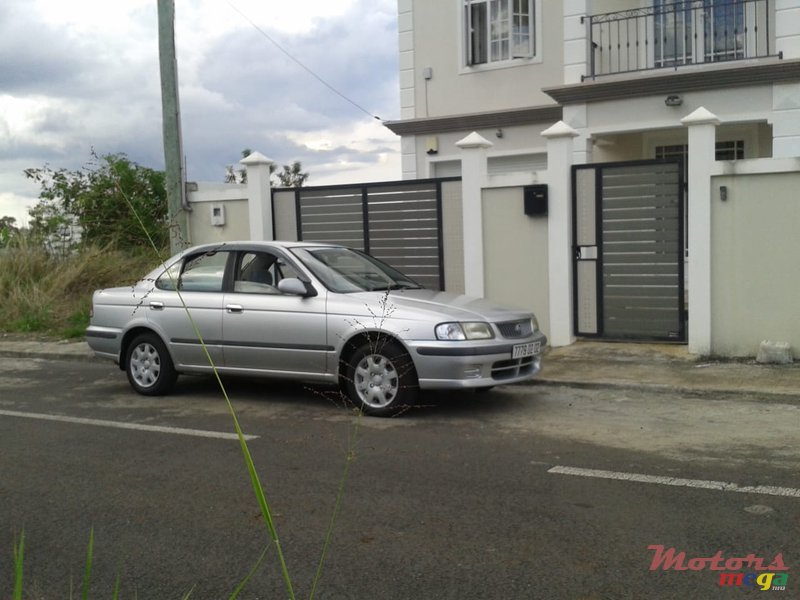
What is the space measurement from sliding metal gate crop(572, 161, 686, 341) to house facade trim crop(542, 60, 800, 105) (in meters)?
3.67

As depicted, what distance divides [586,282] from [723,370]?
91.5 inches

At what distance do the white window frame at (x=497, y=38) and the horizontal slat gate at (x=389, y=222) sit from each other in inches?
205

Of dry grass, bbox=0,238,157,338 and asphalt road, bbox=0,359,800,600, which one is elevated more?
dry grass, bbox=0,238,157,338

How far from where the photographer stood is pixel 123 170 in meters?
17.9

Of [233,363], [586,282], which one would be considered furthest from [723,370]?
[233,363]

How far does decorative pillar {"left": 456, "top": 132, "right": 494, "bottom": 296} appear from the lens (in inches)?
475

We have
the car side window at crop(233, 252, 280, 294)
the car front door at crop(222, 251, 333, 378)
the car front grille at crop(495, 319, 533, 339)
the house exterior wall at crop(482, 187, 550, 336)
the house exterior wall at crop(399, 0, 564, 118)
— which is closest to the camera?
the car front grille at crop(495, 319, 533, 339)

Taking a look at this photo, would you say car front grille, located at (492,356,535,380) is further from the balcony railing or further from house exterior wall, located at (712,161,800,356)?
the balcony railing

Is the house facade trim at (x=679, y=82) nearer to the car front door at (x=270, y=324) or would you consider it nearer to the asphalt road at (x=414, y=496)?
the asphalt road at (x=414, y=496)

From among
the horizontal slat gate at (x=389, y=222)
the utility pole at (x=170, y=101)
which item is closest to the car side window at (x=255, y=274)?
the utility pole at (x=170, y=101)

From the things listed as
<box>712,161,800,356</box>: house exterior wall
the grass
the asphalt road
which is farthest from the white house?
the grass

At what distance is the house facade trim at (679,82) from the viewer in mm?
13617

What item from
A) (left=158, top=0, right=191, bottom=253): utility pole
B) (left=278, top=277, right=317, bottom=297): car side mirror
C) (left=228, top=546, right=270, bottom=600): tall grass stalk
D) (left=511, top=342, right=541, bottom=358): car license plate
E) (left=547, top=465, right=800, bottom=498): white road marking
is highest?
(left=158, top=0, right=191, bottom=253): utility pole

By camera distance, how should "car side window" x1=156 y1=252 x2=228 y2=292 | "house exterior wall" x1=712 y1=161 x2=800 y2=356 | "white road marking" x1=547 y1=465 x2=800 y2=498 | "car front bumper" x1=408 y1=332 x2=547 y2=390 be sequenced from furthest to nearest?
1. "house exterior wall" x1=712 y1=161 x2=800 y2=356
2. "car side window" x1=156 y1=252 x2=228 y2=292
3. "car front bumper" x1=408 y1=332 x2=547 y2=390
4. "white road marking" x1=547 y1=465 x2=800 y2=498
